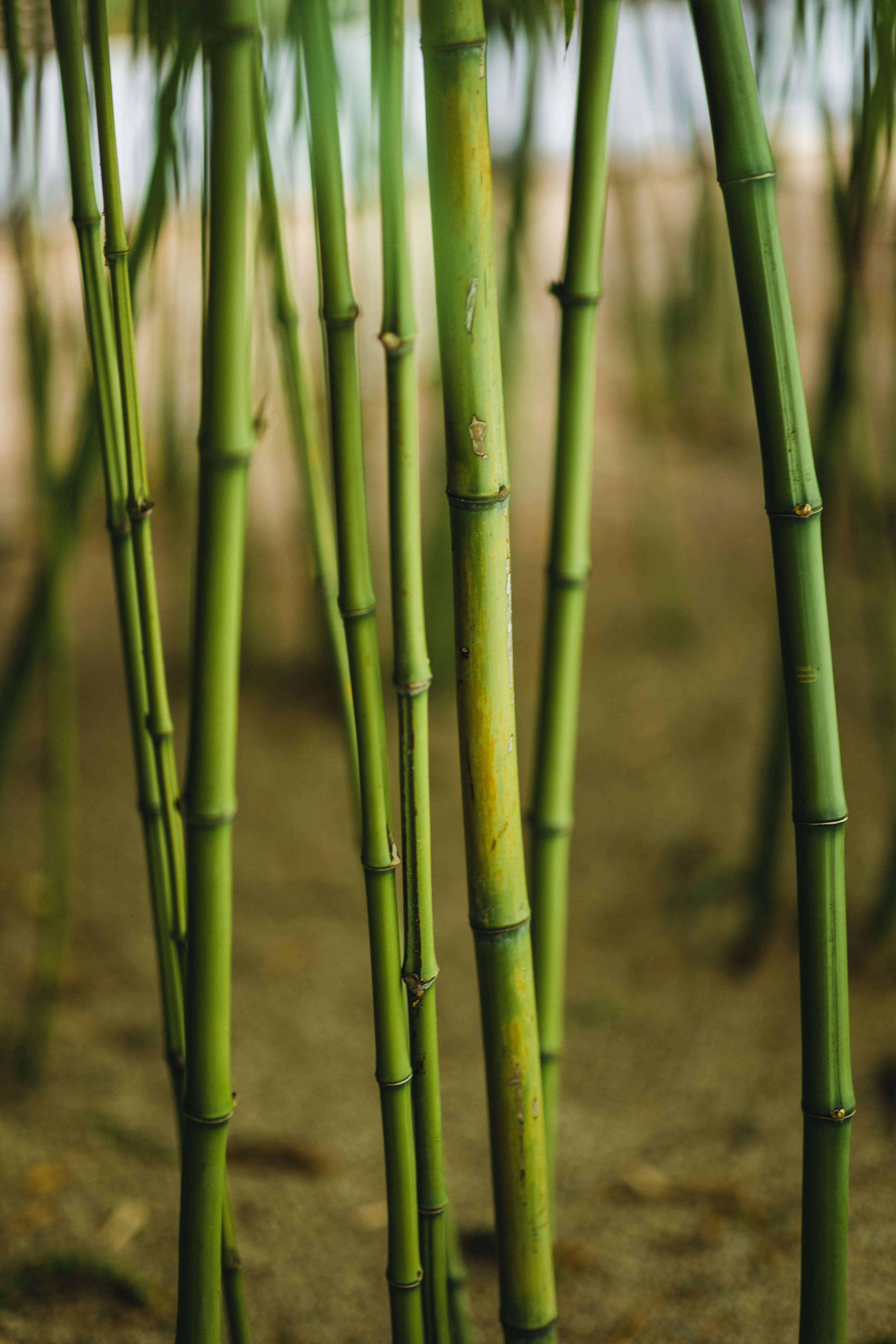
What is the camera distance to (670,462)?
262cm

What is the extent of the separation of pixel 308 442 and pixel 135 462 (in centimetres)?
14

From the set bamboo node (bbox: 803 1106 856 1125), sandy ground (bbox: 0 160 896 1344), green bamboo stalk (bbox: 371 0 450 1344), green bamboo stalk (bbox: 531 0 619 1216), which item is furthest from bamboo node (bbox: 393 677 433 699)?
sandy ground (bbox: 0 160 896 1344)

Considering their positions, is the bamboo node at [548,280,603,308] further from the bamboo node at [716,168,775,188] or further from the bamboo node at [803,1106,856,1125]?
the bamboo node at [803,1106,856,1125]

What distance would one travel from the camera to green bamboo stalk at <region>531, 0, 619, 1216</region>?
0.39 m

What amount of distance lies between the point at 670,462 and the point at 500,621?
2371mm

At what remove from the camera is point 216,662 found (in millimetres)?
322

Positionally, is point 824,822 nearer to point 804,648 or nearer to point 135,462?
point 804,648

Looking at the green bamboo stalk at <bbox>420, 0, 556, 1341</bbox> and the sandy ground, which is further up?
the green bamboo stalk at <bbox>420, 0, 556, 1341</bbox>

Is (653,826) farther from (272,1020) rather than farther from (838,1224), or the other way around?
(838,1224)

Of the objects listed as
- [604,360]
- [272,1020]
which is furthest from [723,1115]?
[604,360]

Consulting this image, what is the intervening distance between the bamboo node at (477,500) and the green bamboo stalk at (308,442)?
0.33ft

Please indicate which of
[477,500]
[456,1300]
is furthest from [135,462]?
[456,1300]

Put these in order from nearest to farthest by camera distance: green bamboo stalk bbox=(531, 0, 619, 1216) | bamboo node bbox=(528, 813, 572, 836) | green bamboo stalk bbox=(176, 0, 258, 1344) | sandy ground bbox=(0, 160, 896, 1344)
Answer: green bamboo stalk bbox=(176, 0, 258, 1344)
green bamboo stalk bbox=(531, 0, 619, 1216)
bamboo node bbox=(528, 813, 572, 836)
sandy ground bbox=(0, 160, 896, 1344)

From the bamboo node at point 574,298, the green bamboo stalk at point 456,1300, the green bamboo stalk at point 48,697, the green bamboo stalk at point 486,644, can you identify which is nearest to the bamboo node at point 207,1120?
the green bamboo stalk at point 486,644
